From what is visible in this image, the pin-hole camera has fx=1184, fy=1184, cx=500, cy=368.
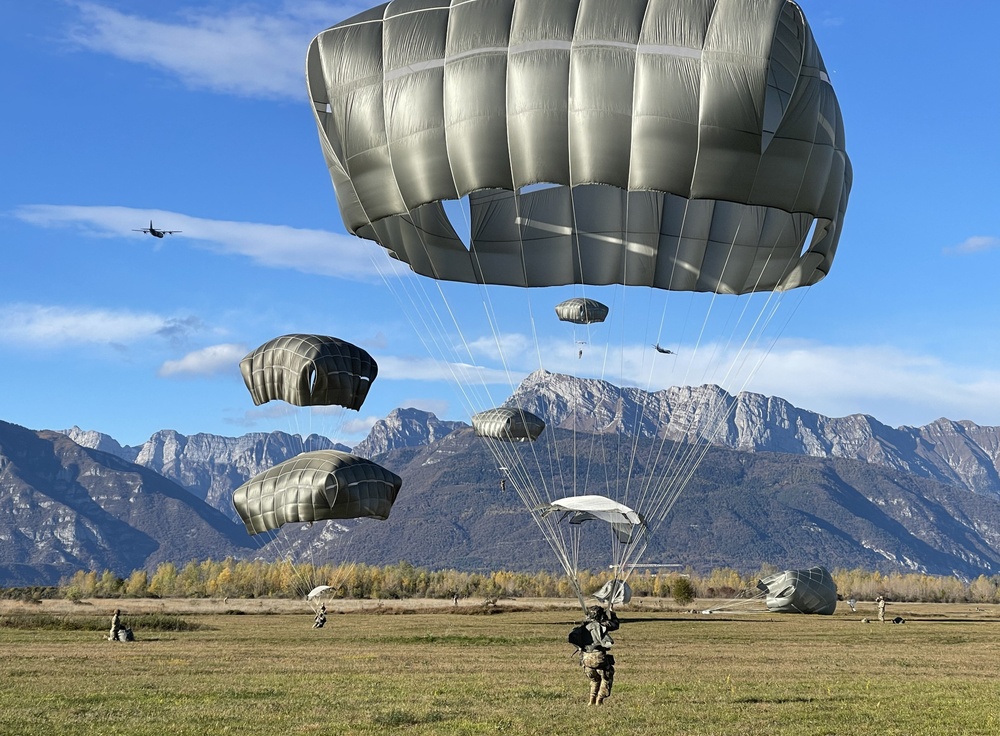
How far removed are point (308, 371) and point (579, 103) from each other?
26.4 metres

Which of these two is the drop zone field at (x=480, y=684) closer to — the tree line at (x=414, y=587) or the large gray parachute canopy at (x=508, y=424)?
the large gray parachute canopy at (x=508, y=424)

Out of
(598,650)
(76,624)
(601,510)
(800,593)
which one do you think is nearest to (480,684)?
(601,510)

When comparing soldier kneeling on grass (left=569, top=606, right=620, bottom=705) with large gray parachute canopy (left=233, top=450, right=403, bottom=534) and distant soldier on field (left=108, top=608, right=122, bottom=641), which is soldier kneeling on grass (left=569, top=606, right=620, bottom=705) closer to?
large gray parachute canopy (left=233, top=450, right=403, bottom=534)

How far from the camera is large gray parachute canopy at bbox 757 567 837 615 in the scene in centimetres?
6981

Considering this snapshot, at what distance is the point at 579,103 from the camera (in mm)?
19922

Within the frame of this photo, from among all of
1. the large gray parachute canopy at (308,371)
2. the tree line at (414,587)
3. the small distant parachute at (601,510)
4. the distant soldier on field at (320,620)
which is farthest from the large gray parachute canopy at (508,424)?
the tree line at (414,587)

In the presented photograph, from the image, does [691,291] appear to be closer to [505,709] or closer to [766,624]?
[505,709]

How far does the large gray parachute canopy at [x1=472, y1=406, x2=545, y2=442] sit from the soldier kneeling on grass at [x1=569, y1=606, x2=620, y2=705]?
137ft

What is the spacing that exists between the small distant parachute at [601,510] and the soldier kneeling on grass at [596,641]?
11.5 feet

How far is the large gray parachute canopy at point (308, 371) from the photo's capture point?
4459 centimetres

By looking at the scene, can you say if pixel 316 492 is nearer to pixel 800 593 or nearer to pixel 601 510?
pixel 601 510

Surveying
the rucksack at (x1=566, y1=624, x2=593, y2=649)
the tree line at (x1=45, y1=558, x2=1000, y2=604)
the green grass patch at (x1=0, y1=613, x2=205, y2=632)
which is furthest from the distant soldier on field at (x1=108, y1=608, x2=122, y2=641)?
the tree line at (x1=45, y1=558, x2=1000, y2=604)

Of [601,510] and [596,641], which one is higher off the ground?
[601,510]

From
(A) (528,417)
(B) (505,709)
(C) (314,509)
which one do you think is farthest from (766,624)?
(B) (505,709)
